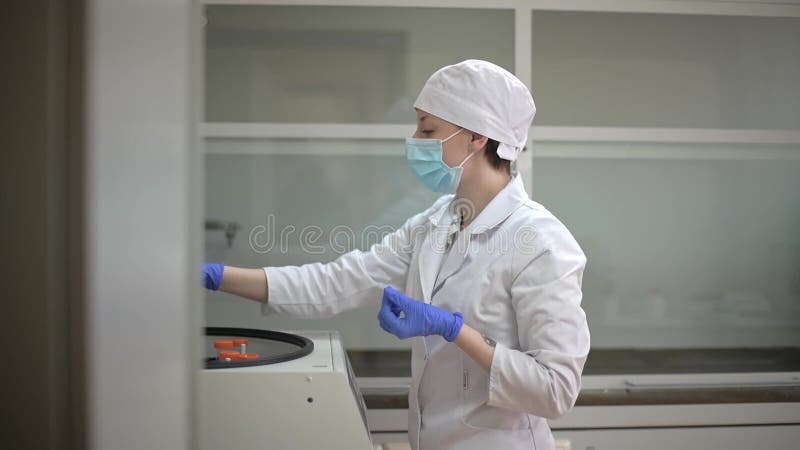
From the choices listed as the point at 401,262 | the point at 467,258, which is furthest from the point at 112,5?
the point at 401,262

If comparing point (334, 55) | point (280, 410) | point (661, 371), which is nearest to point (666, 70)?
point (661, 371)

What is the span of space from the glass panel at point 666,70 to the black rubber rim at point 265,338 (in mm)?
1313

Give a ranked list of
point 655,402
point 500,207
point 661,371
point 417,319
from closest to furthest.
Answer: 1. point 417,319
2. point 500,207
3. point 655,402
4. point 661,371

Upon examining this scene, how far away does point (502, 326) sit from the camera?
4.66ft

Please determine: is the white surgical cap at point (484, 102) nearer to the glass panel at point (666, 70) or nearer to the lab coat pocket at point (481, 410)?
the lab coat pocket at point (481, 410)

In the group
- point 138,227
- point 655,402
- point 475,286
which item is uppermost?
point 138,227

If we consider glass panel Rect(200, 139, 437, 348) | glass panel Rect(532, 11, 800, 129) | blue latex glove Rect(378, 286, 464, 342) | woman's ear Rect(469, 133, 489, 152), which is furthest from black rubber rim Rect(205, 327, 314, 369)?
glass panel Rect(532, 11, 800, 129)

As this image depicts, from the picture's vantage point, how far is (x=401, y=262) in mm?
1752

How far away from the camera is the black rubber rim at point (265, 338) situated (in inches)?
48.5

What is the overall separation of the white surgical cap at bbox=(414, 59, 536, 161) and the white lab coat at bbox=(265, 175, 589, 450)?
0.12 metres

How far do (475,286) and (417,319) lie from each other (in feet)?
0.53

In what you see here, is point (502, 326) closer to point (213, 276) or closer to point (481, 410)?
point (481, 410)

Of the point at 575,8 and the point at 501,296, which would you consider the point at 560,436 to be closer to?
the point at 501,296

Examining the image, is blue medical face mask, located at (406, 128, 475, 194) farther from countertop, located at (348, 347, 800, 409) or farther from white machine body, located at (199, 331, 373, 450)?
countertop, located at (348, 347, 800, 409)
